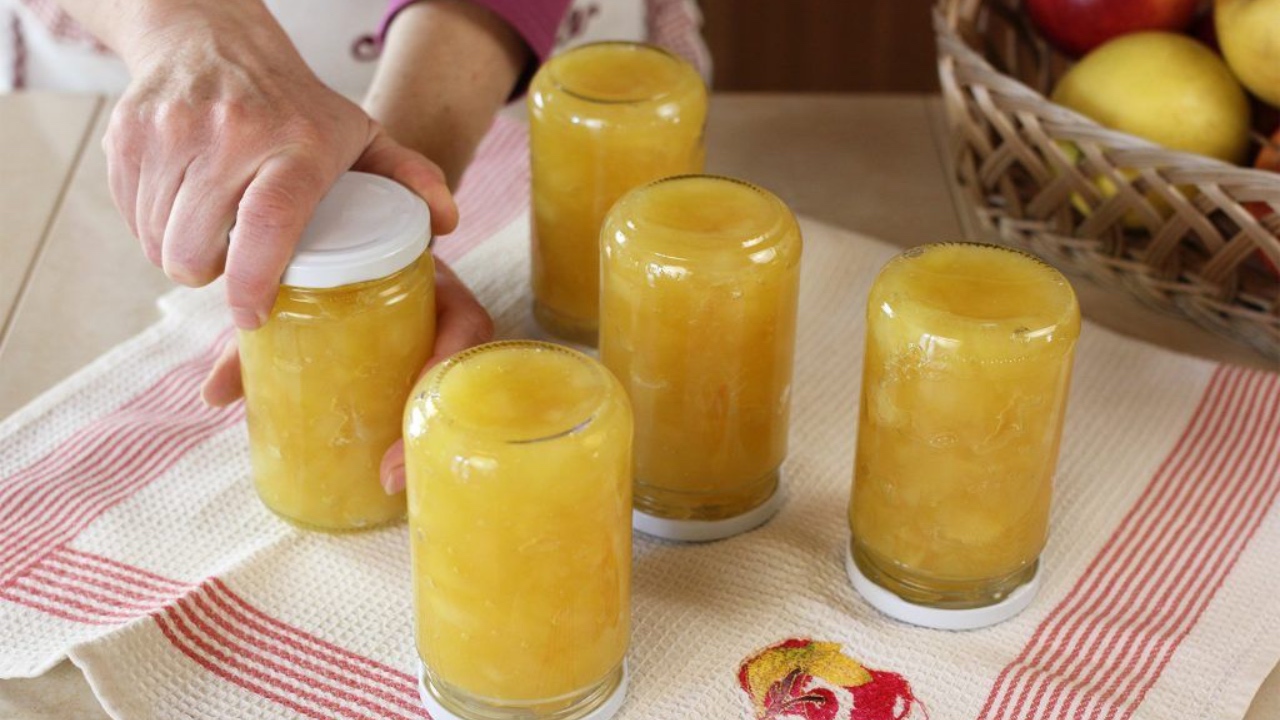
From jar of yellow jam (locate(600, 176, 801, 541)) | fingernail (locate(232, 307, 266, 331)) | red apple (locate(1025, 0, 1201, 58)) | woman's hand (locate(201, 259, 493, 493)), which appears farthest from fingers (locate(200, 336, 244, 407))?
red apple (locate(1025, 0, 1201, 58))

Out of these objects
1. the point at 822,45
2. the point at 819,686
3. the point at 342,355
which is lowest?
the point at 822,45

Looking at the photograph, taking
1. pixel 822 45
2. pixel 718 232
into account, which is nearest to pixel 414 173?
pixel 718 232

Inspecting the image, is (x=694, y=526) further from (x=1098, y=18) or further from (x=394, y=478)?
(x=1098, y=18)

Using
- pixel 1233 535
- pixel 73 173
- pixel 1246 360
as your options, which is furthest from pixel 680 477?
pixel 73 173

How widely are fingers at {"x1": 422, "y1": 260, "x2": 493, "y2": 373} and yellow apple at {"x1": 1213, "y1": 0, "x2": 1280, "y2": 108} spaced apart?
472 millimetres

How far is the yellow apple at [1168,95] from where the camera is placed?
90cm

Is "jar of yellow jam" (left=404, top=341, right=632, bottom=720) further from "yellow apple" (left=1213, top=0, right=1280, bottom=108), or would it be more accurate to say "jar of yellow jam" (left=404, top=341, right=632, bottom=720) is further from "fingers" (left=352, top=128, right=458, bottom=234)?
"yellow apple" (left=1213, top=0, right=1280, bottom=108)

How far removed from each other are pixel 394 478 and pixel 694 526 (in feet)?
0.50

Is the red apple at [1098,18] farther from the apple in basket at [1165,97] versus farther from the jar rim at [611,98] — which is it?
the jar rim at [611,98]

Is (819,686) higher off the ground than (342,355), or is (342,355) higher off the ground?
(342,355)

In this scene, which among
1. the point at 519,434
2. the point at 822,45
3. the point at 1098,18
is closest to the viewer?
the point at 519,434

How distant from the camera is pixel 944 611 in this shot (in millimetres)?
719

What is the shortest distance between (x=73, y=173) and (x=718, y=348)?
586 millimetres

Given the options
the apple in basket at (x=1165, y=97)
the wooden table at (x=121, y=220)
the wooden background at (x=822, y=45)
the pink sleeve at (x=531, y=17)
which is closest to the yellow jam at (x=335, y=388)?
the wooden table at (x=121, y=220)
